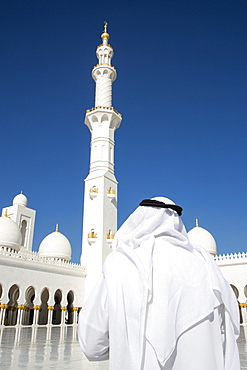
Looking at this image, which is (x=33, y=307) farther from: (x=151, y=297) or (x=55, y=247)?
(x=151, y=297)

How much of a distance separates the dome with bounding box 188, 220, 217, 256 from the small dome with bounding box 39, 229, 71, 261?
8.11 meters

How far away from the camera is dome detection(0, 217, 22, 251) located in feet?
60.2

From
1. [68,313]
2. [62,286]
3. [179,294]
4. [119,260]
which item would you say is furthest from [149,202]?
[68,313]

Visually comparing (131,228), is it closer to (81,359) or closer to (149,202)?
(149,202)

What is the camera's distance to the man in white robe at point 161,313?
1679mm

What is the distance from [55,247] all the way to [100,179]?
518cm

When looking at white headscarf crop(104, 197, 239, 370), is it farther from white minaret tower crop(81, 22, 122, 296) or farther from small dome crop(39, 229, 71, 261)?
small dome crop(39, 229, 71, 261)

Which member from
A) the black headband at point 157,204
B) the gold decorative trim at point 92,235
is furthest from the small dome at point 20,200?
the black headband at point 157,204

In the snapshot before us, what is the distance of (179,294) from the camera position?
177 cm

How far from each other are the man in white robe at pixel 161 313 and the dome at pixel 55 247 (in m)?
19.9

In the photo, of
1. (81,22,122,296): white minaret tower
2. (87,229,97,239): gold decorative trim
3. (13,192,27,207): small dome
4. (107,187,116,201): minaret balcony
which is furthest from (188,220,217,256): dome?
(13,192,27,207): small dome

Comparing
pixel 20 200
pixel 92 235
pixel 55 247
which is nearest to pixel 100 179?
pixel 92 235

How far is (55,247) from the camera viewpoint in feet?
69.5

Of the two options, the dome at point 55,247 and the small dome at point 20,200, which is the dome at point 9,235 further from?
the small dome at point 20,200
